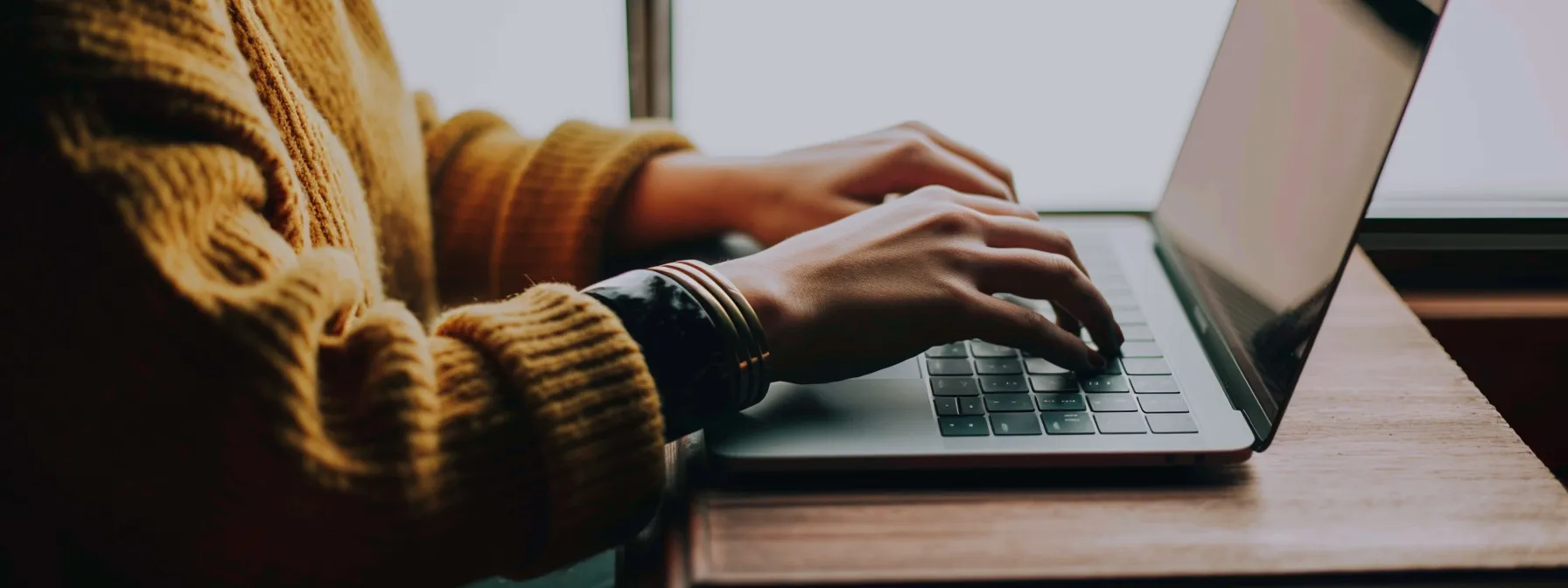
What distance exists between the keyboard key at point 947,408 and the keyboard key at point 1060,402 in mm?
43

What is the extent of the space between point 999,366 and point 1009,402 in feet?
0.14

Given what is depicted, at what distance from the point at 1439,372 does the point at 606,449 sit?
504 millimetres

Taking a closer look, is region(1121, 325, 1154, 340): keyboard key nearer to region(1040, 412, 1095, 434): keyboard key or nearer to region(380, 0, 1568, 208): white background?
region(1040, 412, 1095, 434): keyboard key

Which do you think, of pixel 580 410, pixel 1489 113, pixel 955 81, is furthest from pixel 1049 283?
pixel 1489 113

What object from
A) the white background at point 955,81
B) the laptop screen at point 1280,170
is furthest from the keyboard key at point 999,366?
the white background at point 955,81

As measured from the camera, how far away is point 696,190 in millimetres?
704

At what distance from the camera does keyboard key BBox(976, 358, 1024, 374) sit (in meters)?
0.54

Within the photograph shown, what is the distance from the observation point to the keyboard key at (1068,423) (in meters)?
0.49

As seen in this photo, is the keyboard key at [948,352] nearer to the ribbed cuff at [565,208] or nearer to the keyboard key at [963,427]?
the keyboard key at [963,427]

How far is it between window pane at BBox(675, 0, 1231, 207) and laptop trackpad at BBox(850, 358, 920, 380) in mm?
535

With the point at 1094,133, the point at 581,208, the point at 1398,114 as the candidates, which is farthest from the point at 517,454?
the point at 1094,133

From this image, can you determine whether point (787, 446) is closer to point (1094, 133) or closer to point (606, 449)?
point (606, 449)

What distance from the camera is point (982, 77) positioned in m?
1.06

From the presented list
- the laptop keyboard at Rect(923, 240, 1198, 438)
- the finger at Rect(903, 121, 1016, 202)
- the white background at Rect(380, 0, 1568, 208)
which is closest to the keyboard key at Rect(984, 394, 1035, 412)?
the laptop keyboard at Rect(923, 240, 1198, 438)
